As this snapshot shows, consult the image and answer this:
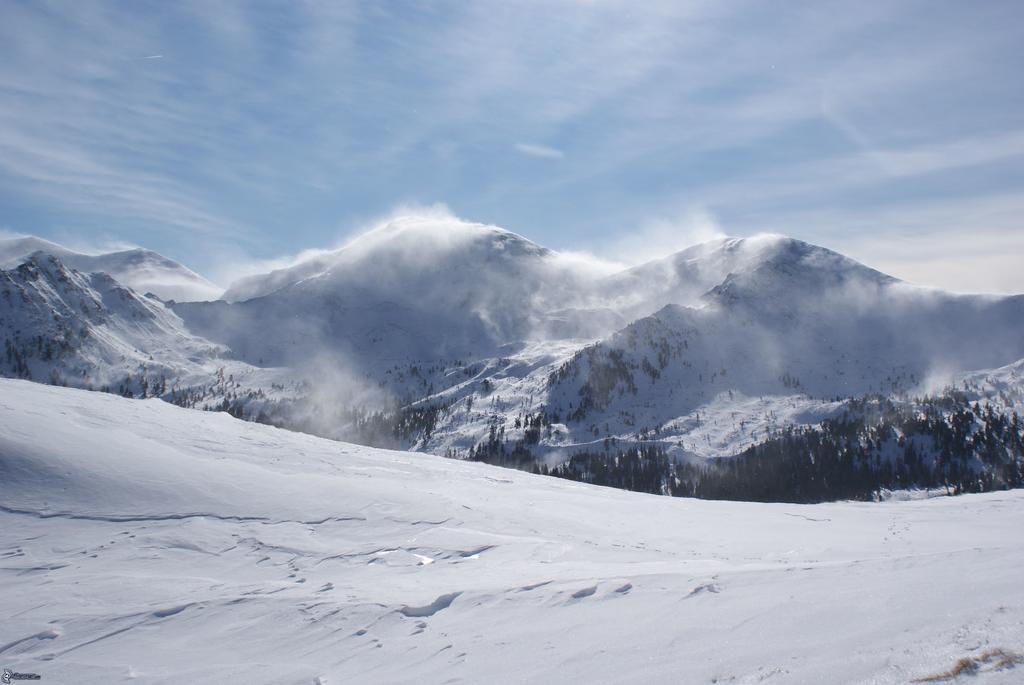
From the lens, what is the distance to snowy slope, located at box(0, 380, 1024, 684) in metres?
9.07

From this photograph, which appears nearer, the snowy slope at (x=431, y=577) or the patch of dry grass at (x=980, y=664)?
the patch of dry grass at (x=980, y=664)

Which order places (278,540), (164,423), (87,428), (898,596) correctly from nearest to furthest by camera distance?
(898,596), (278,540), (87,428), (164,423)

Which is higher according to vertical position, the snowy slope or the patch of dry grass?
the patch of dry grass

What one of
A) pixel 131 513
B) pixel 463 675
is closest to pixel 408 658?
pixel 463 675

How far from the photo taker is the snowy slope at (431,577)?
907 cm

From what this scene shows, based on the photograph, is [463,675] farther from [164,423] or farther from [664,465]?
[664,465]

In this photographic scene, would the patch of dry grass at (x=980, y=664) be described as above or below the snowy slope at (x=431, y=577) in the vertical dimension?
above

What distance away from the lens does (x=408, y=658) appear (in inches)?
409

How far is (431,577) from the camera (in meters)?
15.2

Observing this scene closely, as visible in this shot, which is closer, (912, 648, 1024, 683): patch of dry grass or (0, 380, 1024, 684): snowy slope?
(912, 648, 1024, 683): patch of dry grass

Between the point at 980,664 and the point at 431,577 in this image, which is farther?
the point at 431,577

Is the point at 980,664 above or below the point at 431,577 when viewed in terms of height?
above

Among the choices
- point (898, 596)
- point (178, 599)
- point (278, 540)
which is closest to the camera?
point (898, 596)

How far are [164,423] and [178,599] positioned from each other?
721 inches
